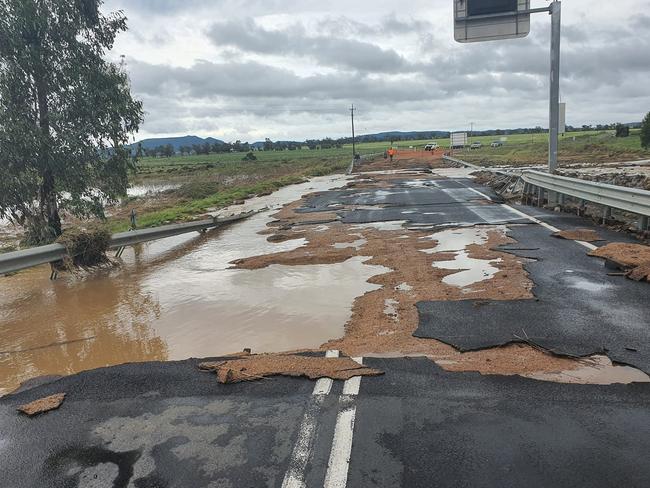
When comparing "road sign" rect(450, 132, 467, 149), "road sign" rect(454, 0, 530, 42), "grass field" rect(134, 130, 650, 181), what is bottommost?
"grass field" rect(134, 130, 650, 181)

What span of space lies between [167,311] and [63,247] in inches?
142

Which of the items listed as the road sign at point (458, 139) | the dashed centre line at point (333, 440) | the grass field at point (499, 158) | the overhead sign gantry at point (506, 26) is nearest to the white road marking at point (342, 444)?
the dashed centre line at point (333, 440)

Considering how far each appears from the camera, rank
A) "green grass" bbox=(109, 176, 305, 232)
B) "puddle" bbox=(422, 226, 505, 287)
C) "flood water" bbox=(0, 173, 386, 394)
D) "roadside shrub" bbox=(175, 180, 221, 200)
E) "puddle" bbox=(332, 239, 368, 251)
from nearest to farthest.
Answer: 1. "flood water" bbox=(0, 173, 386, 394)
2. "puddle" bbox=(422, 226, 505, 287)
3. "puddle" bbox=(332, 239, 368, 251)
4. "green grass" bbox=(109, 176, 305, 232)
5. "roadside shrub" bbox=(175, 180, 221, 200)

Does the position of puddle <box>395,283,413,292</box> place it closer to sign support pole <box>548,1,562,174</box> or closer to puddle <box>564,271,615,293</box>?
puddle <box>564,271,615,293</box>

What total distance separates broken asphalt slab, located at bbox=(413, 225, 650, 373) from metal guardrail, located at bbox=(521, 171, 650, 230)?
9.64 feet

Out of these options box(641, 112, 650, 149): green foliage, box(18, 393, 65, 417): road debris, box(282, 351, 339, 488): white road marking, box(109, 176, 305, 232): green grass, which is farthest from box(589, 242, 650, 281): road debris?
box(641, 112, 650, 149): green foliage

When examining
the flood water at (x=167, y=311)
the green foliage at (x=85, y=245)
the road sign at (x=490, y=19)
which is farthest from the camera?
the road sign at (x=490, y=19)

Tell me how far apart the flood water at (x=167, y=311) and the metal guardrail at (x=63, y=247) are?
0.58m

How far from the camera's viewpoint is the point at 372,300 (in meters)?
7.12

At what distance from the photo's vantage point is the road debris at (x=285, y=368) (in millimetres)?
4570

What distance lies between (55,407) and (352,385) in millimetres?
2479

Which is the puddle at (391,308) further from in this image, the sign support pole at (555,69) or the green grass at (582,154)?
the green grass at (582,154)

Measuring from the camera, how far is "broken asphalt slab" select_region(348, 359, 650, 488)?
3090 mm

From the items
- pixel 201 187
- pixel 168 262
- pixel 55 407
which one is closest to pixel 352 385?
Answer: pixel 55 407
